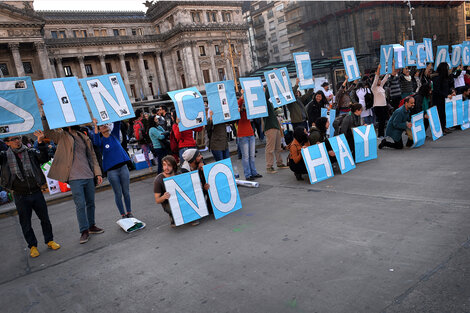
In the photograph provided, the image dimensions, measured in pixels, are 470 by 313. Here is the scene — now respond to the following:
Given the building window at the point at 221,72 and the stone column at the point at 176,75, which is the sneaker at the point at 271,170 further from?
the stone column at the point at 176,75

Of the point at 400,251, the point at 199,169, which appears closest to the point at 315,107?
the point at 199,169

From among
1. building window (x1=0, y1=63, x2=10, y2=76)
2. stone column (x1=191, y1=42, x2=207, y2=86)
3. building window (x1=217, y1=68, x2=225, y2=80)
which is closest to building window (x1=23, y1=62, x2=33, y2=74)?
building window (x1=0, y1=63, x2=10, y2=76)

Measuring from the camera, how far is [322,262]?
3.32 metres

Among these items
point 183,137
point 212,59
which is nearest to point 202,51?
point 212,59

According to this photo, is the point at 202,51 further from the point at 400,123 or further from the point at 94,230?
the point at 94,230

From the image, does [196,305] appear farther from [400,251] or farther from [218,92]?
[218,92]

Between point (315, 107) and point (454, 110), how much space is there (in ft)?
12.6

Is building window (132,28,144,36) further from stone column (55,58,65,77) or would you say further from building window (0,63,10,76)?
building window (0,63,10,76)

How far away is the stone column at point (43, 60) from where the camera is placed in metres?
43.9

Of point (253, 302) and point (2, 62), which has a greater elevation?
point (2, 62)

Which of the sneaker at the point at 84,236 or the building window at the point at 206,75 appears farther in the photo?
the building window at the point at 206,75

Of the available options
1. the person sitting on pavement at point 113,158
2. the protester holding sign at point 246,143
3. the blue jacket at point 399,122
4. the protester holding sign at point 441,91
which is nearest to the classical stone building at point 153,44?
the protester holding sign at point 441,91

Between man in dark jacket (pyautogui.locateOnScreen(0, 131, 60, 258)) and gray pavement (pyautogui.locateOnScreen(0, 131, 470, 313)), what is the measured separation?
0.54 meters

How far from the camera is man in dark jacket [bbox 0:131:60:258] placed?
15.3ft
